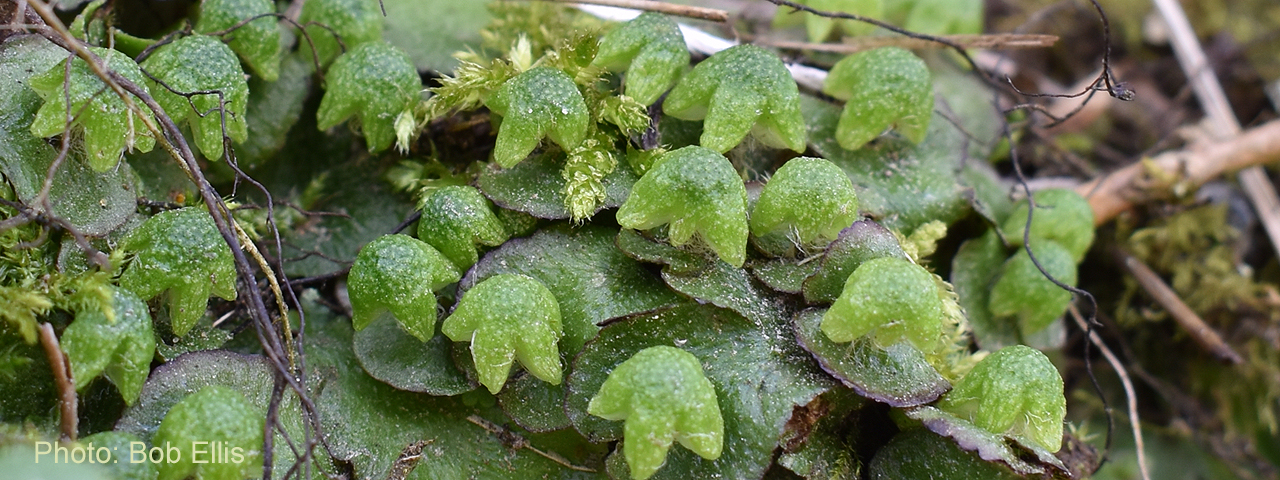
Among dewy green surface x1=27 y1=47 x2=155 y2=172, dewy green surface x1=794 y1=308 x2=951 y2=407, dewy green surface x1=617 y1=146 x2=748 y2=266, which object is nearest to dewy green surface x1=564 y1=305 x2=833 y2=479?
dewy green surface x1=794 y1=308 x2=951 y2=407

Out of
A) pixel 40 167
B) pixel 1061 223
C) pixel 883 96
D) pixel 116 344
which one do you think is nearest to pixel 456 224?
pixel 116 344

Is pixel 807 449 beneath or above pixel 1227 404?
above

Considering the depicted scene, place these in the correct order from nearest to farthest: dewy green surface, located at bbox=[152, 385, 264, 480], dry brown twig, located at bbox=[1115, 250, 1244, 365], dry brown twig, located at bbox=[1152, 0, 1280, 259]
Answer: dewy green surface, located at bbox=[152, 385, 264, 480] < dry brown twig, located at bbox=[1115, 250, 1244, 365] < dry brown twig, located at bbox=[1152, 0, 1280, 259]

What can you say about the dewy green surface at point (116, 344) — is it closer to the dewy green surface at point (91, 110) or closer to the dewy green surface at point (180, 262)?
the dewy green surface at point (180, 262)

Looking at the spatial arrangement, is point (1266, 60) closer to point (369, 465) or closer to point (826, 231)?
point (826, 231)

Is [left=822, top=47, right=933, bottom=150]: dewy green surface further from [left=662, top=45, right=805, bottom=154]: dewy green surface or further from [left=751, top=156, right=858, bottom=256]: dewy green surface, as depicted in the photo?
[left=751, top=156, right=858, bottom=256]: dewy green surface

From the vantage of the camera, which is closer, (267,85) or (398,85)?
(398,85)

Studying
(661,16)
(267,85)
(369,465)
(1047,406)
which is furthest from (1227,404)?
(267,85)
